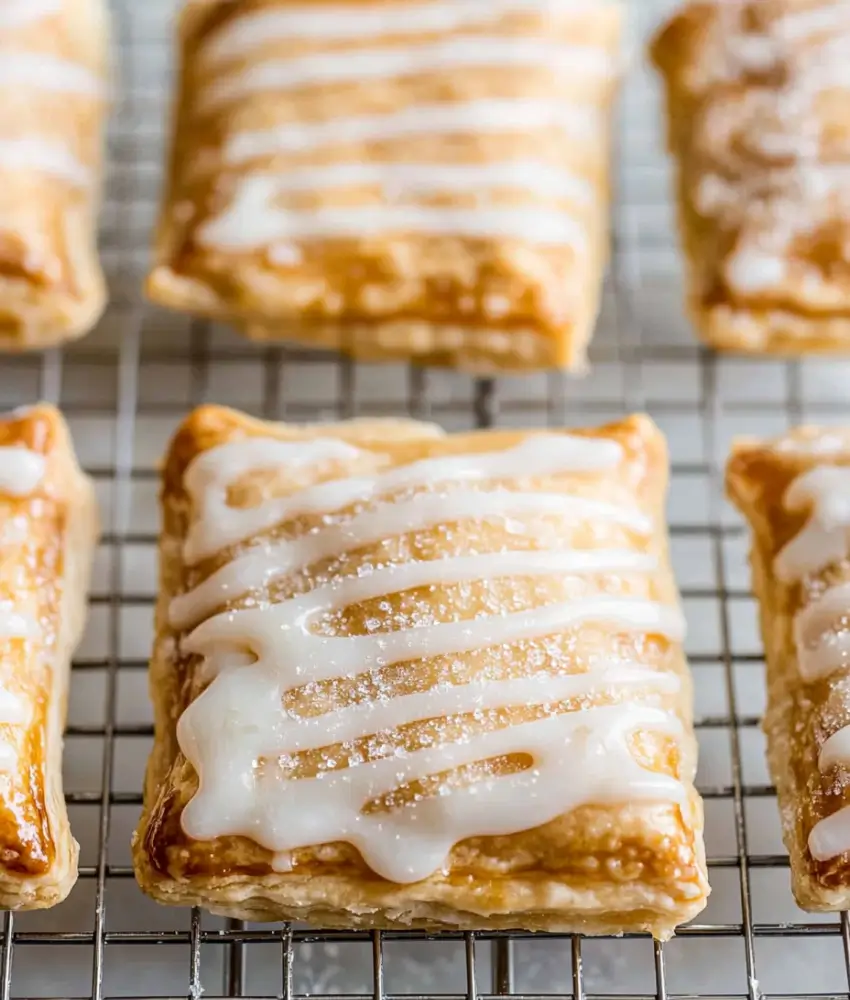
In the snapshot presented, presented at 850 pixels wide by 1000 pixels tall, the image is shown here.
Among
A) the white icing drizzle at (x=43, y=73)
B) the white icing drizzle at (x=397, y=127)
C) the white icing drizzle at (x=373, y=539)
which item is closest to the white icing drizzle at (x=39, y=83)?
the white icing drizzle at (x=43, y=73)

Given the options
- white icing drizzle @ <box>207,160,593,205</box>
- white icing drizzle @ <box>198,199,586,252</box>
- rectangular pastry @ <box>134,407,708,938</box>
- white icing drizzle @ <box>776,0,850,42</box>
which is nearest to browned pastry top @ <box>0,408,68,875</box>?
rectangular pastry @ <box>134,407,708,938</box>

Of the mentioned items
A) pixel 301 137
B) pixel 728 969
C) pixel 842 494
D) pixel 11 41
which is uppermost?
pixel 11 41

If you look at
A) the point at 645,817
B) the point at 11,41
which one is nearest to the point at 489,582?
the point at 645,817

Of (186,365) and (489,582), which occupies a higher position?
(186,365)

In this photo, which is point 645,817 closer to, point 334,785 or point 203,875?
point 334,785

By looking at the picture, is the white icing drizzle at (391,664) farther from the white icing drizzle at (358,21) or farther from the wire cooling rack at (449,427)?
the white icing drizzle at (358,21)

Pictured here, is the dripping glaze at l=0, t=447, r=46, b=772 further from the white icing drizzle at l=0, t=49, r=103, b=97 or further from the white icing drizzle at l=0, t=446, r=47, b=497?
the white icing drizzle at l=0, t=49, r=103, b=97

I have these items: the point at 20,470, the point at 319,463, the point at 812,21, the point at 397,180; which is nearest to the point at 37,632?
the point at 20,470
